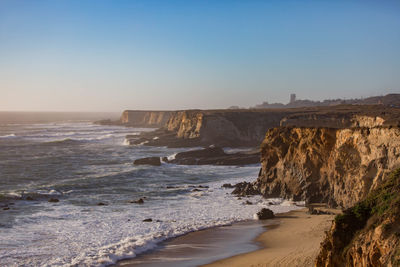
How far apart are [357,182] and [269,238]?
6.39 metres

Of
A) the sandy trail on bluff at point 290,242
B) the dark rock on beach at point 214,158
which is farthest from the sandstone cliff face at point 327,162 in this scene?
the dark rock on beach at point 214,158

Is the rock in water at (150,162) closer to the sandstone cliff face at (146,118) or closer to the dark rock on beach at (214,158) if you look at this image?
the dark rock on beach at (214,158)

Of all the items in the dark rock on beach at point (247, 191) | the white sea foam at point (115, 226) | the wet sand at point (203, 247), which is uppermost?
the dark rock on beach at point (247, 191)

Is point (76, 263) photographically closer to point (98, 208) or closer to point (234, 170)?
point (98, 208)

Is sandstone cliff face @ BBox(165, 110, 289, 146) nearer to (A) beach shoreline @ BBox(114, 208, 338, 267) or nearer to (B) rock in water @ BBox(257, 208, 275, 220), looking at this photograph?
(B) rock in water @ BBox(257, 208, 275, 220)

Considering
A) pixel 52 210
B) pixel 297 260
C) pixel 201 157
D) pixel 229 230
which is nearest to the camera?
pixel 297 260

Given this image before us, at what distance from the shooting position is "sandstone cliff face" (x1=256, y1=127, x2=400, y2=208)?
19375 mm

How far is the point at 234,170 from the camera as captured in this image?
1569 inches

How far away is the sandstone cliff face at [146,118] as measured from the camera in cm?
13100

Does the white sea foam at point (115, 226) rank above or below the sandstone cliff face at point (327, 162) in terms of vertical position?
below

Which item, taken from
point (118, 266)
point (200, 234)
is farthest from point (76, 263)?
point (200, 234)

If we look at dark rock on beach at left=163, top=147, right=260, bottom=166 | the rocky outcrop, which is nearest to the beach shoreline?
the rocky outcrop

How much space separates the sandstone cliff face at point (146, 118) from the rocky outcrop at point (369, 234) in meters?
117

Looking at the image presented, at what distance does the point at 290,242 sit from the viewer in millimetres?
17062
